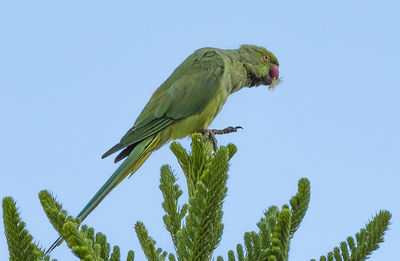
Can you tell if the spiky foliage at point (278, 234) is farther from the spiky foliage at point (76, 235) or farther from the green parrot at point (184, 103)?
the green parrot at point (184, 103)

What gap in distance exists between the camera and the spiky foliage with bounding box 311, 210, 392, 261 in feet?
7.30

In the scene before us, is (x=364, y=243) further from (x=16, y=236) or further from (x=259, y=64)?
(x=259, y=64)

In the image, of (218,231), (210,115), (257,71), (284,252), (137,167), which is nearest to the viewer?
(284,252)

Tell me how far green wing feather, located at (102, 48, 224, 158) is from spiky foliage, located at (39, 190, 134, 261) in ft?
8.14

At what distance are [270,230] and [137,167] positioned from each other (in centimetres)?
247

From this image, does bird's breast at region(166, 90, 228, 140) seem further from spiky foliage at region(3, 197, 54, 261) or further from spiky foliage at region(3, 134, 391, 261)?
spiky foliage at region(3, 197, 54, 261)

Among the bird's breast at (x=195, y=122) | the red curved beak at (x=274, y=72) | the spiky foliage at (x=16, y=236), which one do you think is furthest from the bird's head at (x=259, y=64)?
the spiky foliage at (x=16, y=236)

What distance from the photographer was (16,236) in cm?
204

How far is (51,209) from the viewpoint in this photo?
220 cm

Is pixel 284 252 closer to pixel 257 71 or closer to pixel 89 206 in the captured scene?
pixel 89 206

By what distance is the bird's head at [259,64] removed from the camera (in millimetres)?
5875

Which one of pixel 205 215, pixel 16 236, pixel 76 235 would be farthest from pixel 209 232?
pixel 16 236

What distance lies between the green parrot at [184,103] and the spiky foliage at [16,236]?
243cm

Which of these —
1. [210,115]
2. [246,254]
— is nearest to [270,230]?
[246,254]
